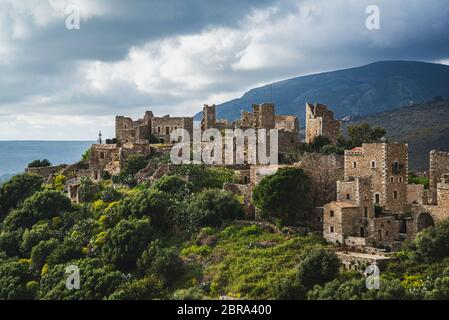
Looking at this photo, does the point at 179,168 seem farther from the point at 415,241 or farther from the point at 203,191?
the point at 415,241

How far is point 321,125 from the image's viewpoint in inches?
2729

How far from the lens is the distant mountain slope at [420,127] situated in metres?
115

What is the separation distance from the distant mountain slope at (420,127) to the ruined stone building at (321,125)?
101 ft

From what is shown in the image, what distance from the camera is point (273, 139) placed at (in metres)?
67.2

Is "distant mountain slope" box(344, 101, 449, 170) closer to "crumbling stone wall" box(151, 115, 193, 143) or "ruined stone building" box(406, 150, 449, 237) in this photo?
"crumbling stone wall" box(151, 115, 193, 143)

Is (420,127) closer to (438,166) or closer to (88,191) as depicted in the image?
(438,166)

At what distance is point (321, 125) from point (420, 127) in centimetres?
8510

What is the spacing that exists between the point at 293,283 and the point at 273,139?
88.0ft

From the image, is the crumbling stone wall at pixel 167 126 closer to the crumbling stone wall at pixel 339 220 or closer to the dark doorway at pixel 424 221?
the crumbling stone wall at pixel 339 220

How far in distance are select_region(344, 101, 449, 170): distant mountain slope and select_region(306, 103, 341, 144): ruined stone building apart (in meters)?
30.9

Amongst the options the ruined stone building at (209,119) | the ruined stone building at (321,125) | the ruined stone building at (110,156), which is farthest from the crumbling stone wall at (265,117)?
the ruined stone building at (110,156)

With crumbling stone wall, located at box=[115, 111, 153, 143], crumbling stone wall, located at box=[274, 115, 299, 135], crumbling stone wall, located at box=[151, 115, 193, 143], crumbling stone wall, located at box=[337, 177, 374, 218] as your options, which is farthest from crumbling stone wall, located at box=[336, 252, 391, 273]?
crumbling stone wall, located at box=[115, 111, 153, 143]
